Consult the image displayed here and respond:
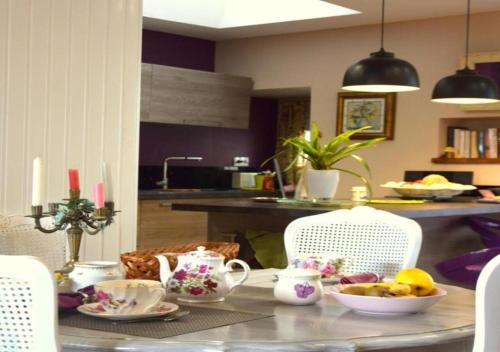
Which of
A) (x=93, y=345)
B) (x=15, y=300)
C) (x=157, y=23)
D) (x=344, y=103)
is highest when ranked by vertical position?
(x=157, y=23)

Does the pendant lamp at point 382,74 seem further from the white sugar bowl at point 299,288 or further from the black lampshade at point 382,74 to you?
the white sugar bowl at point 299,288

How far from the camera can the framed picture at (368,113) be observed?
25.0ft

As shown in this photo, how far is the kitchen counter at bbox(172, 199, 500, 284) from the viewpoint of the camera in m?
4.23

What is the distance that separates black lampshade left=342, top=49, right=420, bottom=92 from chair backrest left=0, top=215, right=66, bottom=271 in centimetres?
243

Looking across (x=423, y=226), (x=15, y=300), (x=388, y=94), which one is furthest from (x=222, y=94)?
(x=15, y=300)

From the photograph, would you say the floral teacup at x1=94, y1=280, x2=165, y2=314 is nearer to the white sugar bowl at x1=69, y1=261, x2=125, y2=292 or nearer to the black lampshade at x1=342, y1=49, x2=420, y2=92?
the white sugar bowl at x1=69, y1=261, x2=125, y2=292

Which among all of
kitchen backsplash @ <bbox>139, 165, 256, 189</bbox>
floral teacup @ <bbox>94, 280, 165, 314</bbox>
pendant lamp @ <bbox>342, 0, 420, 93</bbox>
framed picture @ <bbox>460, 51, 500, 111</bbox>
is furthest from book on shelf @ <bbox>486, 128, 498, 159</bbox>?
floral teacup @ <bbox>94, 280, 165, 314</bbox>

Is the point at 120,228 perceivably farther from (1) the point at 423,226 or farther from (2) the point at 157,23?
(2) the point at 157,23

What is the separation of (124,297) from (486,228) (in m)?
3.65

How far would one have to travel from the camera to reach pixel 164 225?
7.14 m

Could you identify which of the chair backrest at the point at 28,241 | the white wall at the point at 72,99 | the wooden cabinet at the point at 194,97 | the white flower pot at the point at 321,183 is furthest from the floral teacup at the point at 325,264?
the wooden cabinet at the point at 194,97

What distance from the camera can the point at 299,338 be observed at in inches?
68.5

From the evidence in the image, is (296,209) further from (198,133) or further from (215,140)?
(215,140)

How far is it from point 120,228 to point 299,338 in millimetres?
2314
